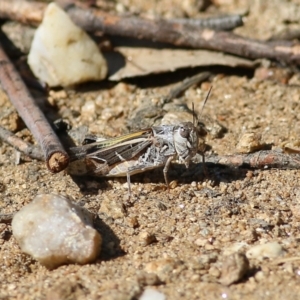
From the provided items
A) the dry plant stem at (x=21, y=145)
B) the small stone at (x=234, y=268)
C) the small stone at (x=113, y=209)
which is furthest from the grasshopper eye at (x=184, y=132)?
the small stone at (x=234, y=268)

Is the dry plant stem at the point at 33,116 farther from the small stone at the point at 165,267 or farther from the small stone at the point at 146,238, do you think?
the small stone at the point at 165,267

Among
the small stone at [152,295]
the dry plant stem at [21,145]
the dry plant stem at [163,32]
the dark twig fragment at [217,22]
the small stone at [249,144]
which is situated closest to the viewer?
the small stone at [152,295]

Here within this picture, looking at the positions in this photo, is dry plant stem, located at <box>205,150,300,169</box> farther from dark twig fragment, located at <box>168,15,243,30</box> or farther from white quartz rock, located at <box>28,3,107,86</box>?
dark twig fragment, located at <box>168,15,243,30</box>

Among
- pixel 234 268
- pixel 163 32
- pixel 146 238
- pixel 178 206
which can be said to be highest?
pixel 163 32

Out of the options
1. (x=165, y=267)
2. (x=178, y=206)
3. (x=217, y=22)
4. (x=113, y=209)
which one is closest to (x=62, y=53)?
(x=217, y=22)

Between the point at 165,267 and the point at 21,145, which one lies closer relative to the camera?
the point at 165,267

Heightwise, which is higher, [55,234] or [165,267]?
[55,234]

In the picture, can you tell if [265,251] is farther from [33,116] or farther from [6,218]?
[33,116]

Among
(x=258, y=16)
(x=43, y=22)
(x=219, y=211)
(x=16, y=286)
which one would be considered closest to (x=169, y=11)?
(x=258, y=16)
